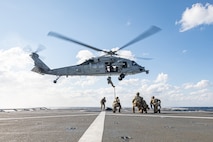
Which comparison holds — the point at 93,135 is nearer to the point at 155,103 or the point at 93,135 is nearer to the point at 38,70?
the point at 155,103

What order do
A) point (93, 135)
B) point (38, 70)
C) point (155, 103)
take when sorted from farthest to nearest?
point (38, 70)
point (155, 103)
point (93, 135)

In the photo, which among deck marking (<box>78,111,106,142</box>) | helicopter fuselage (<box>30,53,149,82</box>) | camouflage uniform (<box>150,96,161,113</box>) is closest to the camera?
deck marking (<box>78,111,106,142</box>)

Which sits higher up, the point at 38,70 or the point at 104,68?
the point at 38,70

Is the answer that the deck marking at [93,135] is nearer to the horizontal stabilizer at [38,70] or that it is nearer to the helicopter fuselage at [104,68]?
the helicopter fuselage at [104,68]

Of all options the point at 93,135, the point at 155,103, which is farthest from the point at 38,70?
the point at 93,135

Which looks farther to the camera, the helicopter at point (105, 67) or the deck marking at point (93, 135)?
the helicopter at point (105, 67)

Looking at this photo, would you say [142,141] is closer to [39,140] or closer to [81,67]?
[39,140]

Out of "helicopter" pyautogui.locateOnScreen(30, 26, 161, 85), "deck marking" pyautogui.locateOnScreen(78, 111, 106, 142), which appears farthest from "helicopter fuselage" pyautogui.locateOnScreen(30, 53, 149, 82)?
"deck marking" pyautogui.locateOnScreen(78, 111, 106, 142)

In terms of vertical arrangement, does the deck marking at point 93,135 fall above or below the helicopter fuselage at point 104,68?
below

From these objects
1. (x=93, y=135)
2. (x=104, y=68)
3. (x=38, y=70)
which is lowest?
(x=93, y=135)

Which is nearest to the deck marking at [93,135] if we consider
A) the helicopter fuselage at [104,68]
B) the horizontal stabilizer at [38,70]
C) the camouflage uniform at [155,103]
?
the camouflage uniform at [155,103]

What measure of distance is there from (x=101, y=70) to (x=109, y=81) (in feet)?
5.37

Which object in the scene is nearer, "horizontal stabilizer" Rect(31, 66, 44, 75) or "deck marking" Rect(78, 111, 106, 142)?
"deck marking" Rect(78, 111, 106, 142)

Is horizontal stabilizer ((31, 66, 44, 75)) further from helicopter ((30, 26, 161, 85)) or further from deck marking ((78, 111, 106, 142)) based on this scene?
deck marking ((78, 111, 106, 142))
